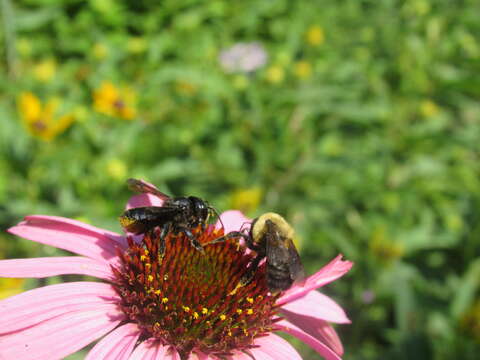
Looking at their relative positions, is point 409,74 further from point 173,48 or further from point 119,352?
point 119,352

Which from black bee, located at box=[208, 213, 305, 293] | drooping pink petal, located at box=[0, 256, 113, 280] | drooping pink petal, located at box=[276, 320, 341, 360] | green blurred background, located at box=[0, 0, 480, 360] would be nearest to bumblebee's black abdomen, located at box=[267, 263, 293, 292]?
black bee, located at box=[208, 213, 305, 293]

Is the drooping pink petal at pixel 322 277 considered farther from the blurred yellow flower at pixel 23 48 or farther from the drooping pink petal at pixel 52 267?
the blurred yellow flower at pixel 23 48

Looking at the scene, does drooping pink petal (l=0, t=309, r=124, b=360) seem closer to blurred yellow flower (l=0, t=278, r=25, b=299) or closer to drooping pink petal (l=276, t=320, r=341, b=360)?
drooping pink petal (l=276, t=320, r=341, b=360)

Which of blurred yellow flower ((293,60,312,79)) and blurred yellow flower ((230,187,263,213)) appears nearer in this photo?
blurred yellow flower ((230,187,263,213))

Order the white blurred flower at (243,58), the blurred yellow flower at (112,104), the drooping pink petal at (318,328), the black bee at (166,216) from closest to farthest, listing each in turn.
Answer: the black bee at (166,216) < the drooping pink petal at (318,328) < the blurred yellow flower at (112,104) < the white blurred flower at (243,58)

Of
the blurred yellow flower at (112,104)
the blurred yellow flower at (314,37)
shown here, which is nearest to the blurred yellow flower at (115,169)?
the blurred yellow flower at (112,104)

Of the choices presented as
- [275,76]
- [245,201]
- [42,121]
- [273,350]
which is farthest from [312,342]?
[275,76]

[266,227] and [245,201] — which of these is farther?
[245,201]

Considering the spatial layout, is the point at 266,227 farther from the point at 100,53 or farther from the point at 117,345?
the point at 100,53
